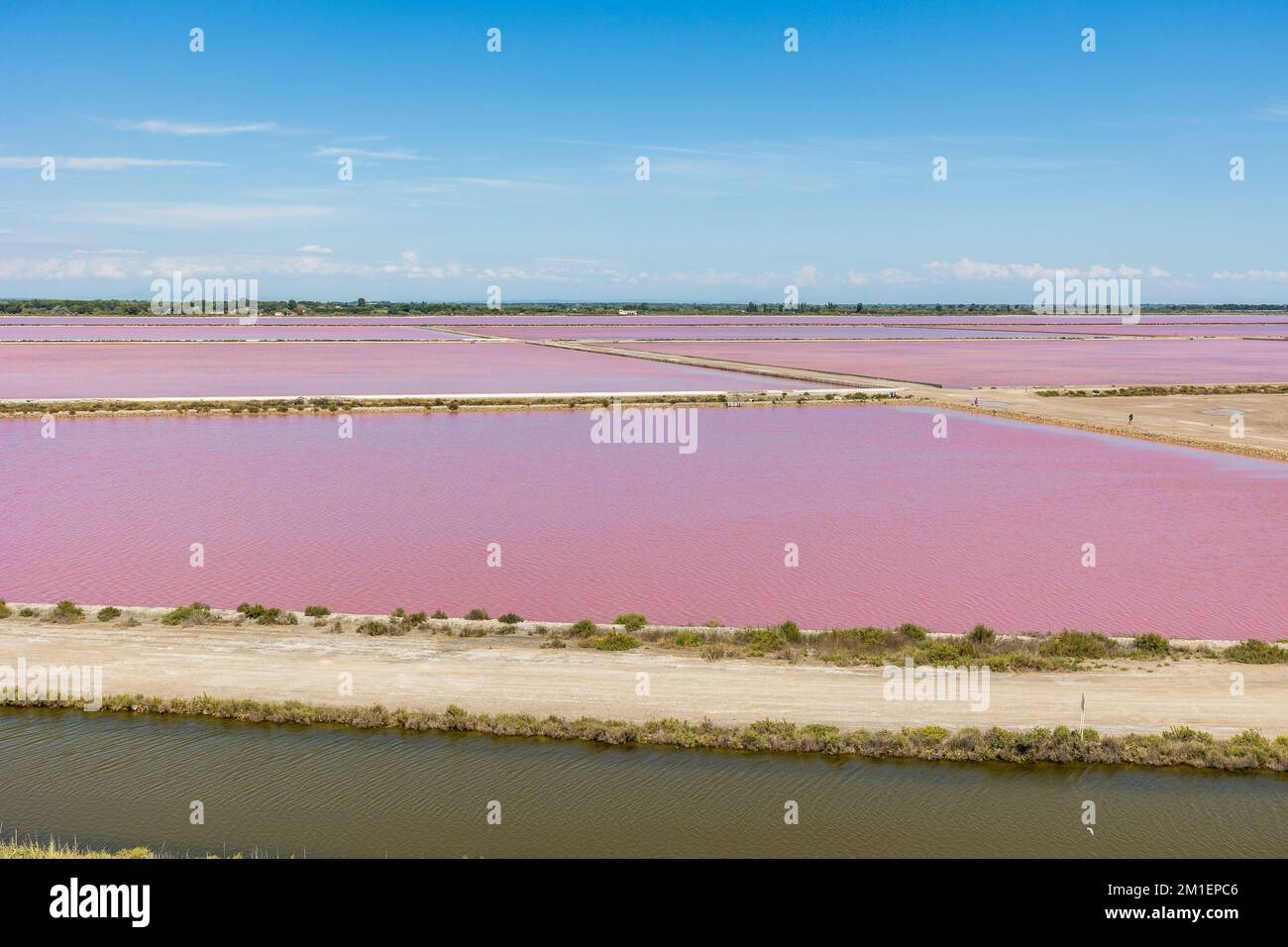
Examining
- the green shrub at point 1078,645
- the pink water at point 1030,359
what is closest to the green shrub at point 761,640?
the green shrub at point 1078,645

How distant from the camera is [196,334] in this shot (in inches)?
5226

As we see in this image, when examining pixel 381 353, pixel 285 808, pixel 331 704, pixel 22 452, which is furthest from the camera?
pixel 381 353

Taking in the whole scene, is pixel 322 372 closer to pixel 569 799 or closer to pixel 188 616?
pixel 188 616

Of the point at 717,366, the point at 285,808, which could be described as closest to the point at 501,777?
the point at 285,808

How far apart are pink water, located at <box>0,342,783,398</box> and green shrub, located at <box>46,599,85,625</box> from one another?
127ft

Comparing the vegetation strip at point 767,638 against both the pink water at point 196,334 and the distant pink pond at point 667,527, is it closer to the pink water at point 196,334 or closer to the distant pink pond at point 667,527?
the distant pink pond at point 667,527

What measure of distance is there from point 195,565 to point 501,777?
11918 millimetres

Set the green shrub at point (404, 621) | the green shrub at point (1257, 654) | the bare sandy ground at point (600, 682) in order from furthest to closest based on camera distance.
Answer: the green shrub at point (404, 621), the green shrub at point (1257, 654), the bare sandy ground at point (600, 682)

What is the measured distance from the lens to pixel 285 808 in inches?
452

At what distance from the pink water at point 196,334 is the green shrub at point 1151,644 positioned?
109 metres

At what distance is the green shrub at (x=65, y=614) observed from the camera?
17000mm

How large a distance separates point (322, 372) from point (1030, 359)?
205ft
